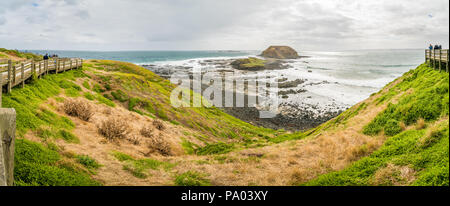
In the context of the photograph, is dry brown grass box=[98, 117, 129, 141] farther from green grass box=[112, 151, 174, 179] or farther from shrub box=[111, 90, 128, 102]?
shrub box=[111, 90, 128, 102]

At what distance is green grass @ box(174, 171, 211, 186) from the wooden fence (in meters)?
5.16

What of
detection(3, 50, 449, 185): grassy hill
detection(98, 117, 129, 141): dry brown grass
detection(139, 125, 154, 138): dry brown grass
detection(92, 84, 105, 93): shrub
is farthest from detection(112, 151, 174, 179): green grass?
detection(92, 84, 105, 93): shrub

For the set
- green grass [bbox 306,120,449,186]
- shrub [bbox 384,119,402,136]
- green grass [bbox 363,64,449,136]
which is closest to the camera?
green grass [bbox 306,120,449,186]

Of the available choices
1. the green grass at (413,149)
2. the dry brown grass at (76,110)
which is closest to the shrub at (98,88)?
the dry brown grass at (76,110)

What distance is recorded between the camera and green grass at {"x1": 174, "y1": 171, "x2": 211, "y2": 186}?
9156 millimetres

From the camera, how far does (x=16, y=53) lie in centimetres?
4050

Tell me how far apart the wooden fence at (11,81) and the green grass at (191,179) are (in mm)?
5160

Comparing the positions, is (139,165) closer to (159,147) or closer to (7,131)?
(159,147)

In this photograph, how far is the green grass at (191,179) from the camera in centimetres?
916

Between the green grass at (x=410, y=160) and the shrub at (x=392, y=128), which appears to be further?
the shrub at (x=392, y=128)

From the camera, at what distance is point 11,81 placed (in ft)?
42.0

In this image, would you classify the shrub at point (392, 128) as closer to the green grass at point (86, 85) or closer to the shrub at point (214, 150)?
the shrub at point (214, 150)
